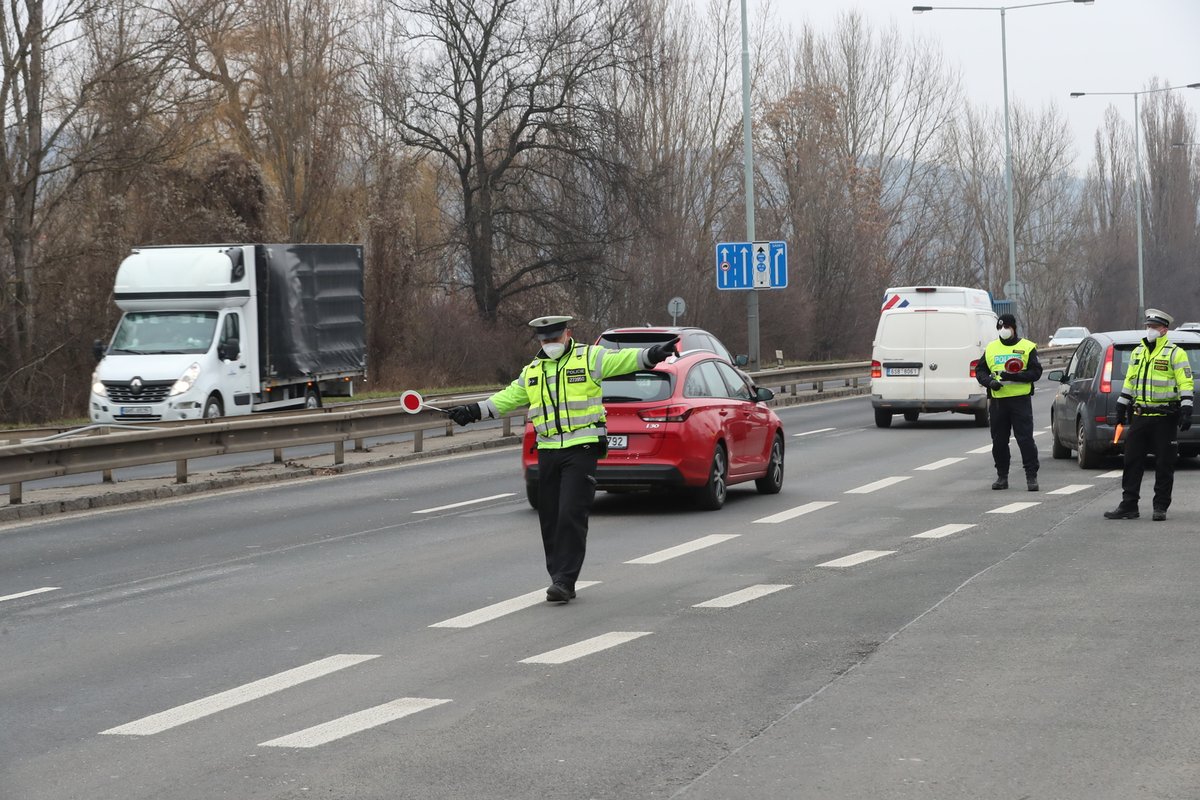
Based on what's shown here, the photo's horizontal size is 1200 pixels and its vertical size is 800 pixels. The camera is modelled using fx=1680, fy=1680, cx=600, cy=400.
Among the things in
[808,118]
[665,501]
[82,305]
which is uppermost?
[808,118]

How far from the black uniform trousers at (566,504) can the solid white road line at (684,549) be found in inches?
74.5

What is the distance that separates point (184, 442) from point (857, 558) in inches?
370

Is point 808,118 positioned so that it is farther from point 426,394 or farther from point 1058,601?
point 1058,601

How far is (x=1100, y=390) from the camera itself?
18.3m

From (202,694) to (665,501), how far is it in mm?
9374

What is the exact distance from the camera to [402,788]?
5805 millimetres

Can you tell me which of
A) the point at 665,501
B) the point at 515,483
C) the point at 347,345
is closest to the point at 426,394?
the point at 347,345

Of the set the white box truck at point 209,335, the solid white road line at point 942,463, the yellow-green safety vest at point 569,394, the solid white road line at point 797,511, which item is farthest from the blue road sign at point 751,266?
the yellow-green safety vest at point 569,394

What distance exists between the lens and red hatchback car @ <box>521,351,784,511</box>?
15.0 meters

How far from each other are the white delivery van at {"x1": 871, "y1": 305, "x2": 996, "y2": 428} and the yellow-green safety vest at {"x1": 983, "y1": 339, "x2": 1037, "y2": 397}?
10126 millimetres

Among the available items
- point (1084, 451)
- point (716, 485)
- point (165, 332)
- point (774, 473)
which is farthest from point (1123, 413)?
point (165, 332)

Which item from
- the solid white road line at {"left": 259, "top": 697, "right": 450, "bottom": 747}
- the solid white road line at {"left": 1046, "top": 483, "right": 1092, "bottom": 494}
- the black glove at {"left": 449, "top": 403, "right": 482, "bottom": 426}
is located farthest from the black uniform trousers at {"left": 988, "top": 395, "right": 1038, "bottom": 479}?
the solid white road line at {"left": 259, "top": 697, "right": 450, "bottom": 747}

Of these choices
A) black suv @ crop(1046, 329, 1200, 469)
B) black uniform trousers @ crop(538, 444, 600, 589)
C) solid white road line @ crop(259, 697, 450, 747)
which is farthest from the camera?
black suv @ crop(1046, 329, 1200, 469)

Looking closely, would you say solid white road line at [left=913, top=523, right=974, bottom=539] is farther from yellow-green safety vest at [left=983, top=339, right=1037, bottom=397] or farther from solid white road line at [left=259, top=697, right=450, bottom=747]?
solid white road line at [left=259, top=697, right=450, bottom=747]
